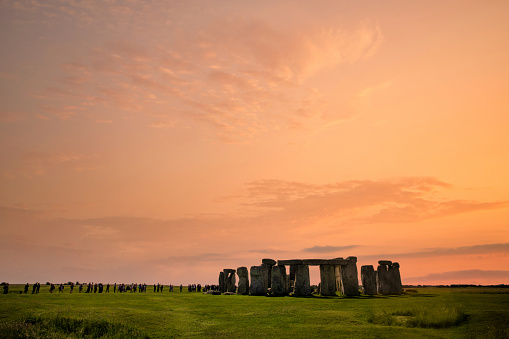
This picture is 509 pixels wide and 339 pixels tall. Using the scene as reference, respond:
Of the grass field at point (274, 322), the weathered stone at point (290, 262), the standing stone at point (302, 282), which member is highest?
the weathered stone at point (290, 262)

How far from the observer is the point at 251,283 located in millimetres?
46031

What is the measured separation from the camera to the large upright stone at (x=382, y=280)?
47625 millimetres

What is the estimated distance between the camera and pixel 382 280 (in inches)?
1889

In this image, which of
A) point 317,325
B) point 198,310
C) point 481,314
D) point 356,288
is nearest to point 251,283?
point 356,288

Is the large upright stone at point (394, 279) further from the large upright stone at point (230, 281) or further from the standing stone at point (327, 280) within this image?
the large upright stone at point (230, 281)

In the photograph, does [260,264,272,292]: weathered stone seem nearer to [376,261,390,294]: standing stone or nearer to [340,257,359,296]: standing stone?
[340,257,359,296]: standing stone

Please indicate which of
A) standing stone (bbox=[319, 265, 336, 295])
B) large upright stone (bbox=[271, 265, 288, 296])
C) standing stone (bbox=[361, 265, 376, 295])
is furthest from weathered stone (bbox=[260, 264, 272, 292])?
standing stone (bbox=[361, 265, 376, 295])

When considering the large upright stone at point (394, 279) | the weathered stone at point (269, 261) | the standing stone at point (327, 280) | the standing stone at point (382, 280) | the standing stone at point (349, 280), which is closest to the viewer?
the standing stone at point (349, 280)

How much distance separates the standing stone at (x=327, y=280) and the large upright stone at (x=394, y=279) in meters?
8.45

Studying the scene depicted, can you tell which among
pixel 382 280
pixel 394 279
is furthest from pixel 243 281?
pixel 394 279

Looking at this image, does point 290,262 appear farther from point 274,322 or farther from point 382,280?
point 274,322

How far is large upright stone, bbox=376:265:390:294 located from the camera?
4762 centimetres

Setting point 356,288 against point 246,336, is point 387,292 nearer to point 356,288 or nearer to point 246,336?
point 356,288

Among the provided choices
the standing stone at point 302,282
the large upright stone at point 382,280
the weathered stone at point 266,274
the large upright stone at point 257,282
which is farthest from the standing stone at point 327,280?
the large upright stone at point 382,280
